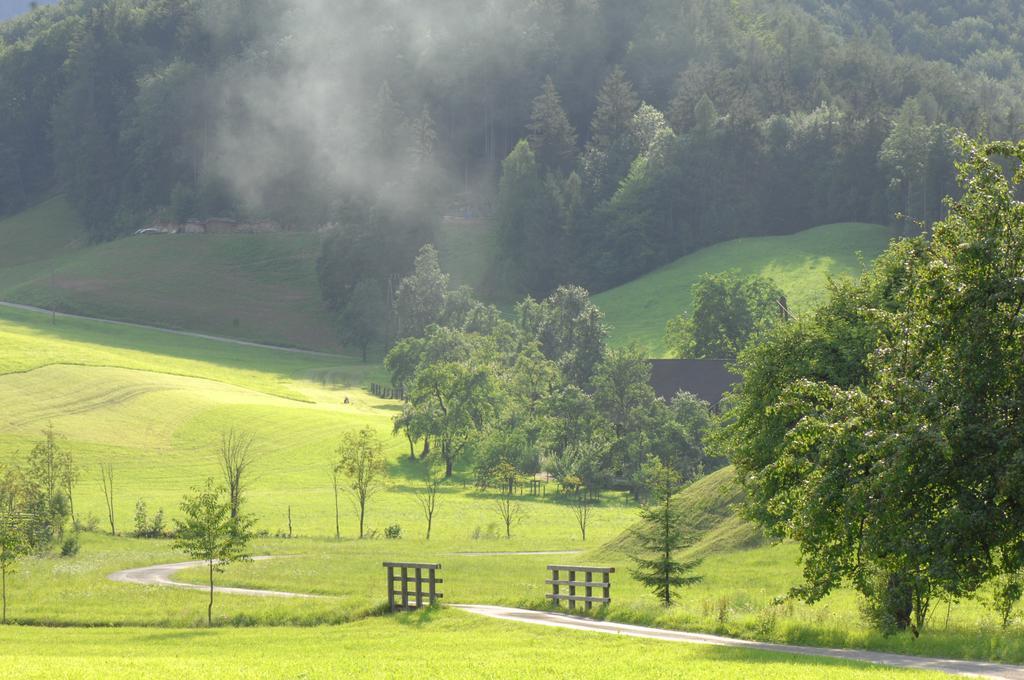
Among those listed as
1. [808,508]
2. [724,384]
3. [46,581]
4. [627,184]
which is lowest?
[46,581]

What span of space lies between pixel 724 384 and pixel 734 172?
3145 inches

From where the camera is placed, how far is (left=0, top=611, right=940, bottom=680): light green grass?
23.9 meters

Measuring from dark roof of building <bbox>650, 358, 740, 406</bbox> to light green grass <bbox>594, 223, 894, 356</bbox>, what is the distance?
25.3 metres

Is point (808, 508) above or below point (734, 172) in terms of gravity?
below

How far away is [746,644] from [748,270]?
426ft

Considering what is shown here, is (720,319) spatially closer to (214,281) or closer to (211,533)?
(214,281)

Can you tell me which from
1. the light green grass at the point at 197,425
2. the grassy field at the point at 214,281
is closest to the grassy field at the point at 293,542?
the light green grass at the point at 197,425

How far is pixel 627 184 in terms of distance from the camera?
596 feet

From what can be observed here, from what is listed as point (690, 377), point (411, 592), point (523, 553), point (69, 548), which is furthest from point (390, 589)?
point (690, 377)

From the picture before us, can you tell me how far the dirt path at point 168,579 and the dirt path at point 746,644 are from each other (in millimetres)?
9562

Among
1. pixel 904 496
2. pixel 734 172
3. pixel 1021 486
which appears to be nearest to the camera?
pixel 1021 486

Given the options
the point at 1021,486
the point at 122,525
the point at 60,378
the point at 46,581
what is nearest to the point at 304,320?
the point at 60,378

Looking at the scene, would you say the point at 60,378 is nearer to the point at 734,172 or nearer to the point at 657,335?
the point at 657,335

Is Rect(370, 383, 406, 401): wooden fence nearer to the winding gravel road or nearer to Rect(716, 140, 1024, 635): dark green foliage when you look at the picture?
the winding gravel road
